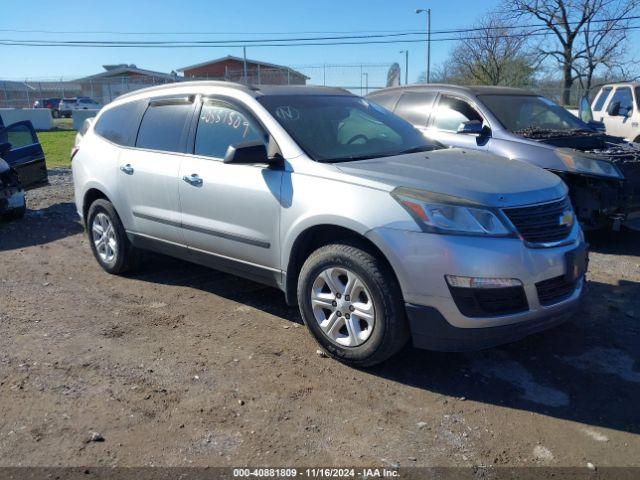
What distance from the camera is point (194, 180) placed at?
452cm

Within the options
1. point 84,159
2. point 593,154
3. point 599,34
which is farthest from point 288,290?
point 599,34

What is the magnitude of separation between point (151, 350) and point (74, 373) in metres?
0.52

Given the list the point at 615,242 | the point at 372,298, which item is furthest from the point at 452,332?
the point at 615,242

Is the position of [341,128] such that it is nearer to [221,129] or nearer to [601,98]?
[221,129]

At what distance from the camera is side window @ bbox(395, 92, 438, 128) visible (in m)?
7.52

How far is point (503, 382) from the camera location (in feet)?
11.6

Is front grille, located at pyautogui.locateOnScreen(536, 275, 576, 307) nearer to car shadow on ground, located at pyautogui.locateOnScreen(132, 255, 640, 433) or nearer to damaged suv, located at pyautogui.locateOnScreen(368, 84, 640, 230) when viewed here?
car shadow on ground, located at pyautogui.locateOnScreen(132, 255, 640, 433)

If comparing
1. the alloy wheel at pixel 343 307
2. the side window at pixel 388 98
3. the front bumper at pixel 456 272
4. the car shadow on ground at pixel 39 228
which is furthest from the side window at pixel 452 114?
the car shadow on ground at pixel 39 228

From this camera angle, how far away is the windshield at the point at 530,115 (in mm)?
6934

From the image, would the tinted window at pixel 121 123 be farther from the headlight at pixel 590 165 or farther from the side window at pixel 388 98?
the headlight at pixel 590 165

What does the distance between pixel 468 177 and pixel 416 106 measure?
14.1 feet

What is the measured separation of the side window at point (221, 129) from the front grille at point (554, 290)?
2.17m

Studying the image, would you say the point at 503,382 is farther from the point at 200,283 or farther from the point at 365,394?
the point at 200,283

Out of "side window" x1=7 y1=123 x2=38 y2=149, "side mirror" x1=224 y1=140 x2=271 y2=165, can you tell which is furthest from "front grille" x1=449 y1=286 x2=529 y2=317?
"side window" x1=7 y1=123 x2=38 y2=149
